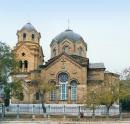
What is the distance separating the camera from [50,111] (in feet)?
194

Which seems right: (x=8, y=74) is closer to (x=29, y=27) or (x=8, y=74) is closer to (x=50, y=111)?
(x=50, y=111)

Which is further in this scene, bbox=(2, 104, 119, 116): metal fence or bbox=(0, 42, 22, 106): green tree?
bbox=(2, 104, 119, 116): metal fence

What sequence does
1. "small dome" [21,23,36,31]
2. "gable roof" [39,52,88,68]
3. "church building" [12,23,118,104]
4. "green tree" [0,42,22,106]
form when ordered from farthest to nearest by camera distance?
"small dome" [21,23,36,31] → "gable roof" [39,52,88,68] → "church building" [12,23,118,104] → "green tree" [0,42,22,106]

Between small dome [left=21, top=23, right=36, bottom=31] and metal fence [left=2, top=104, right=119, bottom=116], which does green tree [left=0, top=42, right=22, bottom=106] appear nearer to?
metal fence [left=2, top=104, right=119, bottom=116]

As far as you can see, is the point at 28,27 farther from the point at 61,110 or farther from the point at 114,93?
the point at 114,93

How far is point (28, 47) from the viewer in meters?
73.5

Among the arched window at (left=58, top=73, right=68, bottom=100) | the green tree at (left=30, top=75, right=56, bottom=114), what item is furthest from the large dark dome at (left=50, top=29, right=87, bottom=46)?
the green tree at (left=30, top=75, right=56, bottom=114)

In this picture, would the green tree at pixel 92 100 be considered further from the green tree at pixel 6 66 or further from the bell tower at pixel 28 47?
the bell tower at pixel 28 47

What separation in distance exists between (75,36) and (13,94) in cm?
2289

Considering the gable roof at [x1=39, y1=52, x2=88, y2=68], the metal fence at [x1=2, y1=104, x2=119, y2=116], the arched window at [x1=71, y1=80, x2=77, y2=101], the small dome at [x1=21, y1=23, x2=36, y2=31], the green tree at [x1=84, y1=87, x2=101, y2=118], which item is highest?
the small dome at [x1=21, y1=23, x2=36, y2=31]

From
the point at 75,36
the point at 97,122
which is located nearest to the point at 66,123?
the point at 97,122

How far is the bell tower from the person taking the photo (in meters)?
73.3

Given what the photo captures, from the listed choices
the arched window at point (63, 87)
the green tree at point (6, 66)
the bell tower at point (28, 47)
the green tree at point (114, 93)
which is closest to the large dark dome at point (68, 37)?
the bell tower at point (28, 47)

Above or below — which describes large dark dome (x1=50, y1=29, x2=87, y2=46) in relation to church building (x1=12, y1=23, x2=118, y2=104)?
above
